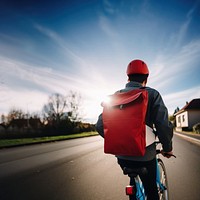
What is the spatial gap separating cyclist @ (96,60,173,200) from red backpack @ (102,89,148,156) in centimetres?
19

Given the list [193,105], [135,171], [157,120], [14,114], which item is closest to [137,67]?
[157,120]

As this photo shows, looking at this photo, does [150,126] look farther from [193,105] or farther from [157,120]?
[193,105]

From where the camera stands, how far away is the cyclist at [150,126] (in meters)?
2.20

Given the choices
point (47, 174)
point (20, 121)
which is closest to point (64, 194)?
point (47, 174)

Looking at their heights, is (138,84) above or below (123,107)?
above

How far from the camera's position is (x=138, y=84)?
2.49 m

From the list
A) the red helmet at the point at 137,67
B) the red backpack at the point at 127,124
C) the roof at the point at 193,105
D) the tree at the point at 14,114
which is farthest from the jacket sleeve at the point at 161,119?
the tree at the point at 14,114

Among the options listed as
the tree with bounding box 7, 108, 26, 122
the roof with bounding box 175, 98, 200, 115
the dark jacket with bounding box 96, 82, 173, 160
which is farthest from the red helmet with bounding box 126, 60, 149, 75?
the tree with bounding box 7, 108, 26, 122

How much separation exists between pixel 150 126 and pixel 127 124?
0.36 metres

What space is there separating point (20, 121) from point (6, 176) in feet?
211

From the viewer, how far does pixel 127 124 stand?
6.85 feet

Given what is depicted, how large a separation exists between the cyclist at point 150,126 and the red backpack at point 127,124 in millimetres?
189

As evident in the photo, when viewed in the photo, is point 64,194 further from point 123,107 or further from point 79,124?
point 79,124

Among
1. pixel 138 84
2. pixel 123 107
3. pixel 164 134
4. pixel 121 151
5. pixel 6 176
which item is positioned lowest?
pixel 6 176
